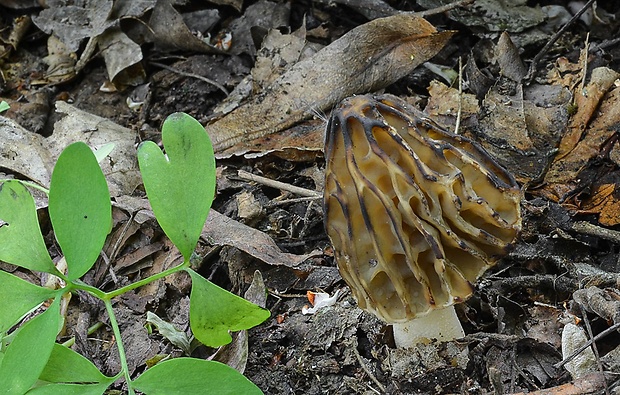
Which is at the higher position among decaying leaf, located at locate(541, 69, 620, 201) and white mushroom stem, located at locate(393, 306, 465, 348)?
decaying leaf, located at locate(541, 69, 620, 201)

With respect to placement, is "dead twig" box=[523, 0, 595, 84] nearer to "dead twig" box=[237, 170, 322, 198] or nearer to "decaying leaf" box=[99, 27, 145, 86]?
"dead twig" box=[237, 170, 322, 198]

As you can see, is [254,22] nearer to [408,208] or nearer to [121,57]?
[121,57]

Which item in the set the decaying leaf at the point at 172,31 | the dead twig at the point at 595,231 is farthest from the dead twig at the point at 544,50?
the decaying leaf at the point at 172,31

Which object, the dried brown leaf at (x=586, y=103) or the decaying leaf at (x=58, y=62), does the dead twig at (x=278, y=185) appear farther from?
the decaying leaf at (x=58, y=62)

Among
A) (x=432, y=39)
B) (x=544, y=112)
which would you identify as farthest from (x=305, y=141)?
(x=544, y=112)

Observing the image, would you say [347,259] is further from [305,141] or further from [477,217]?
[305,141]

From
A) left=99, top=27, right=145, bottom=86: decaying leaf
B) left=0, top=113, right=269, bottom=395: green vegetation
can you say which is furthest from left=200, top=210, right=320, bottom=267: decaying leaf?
left=99, top=27, right=145, bottom=86: decaying leaf
